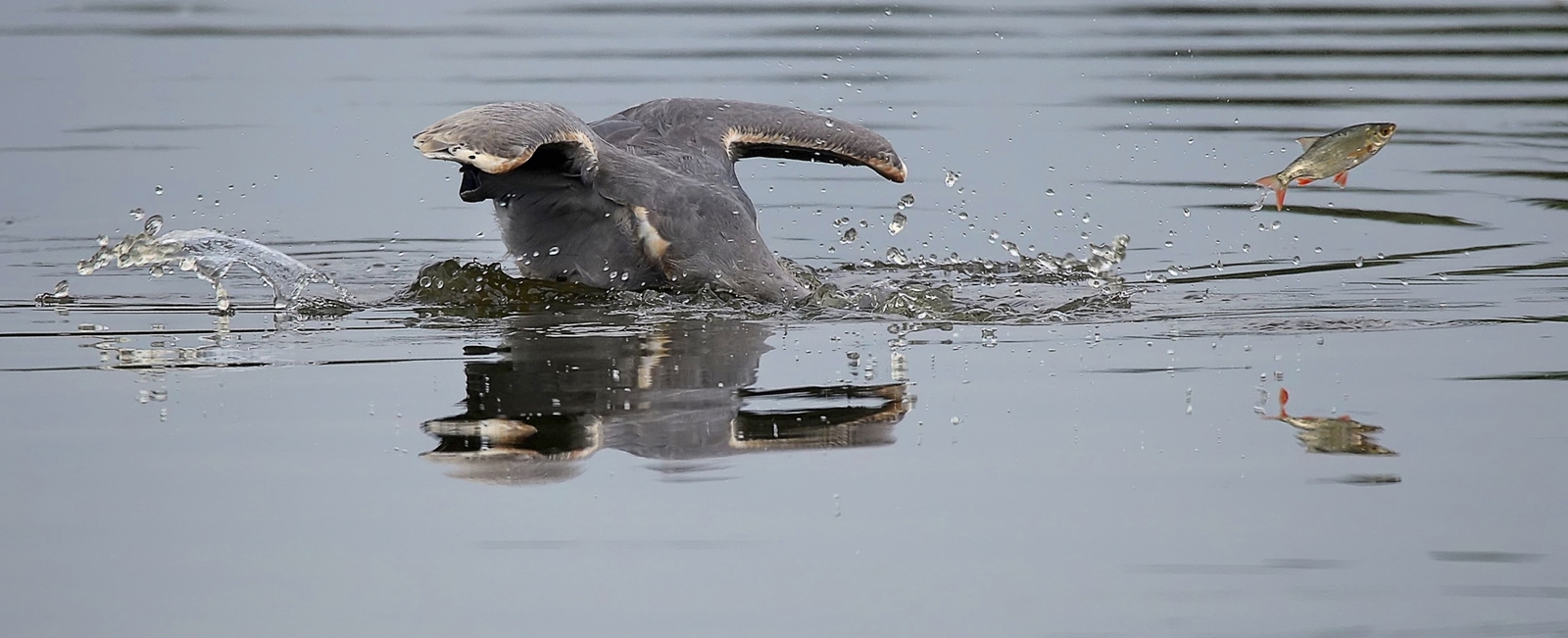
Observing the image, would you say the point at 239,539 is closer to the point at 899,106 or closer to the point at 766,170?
the point at 766,170

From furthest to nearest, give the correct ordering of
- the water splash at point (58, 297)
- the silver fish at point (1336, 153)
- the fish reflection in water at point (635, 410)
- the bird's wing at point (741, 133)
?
the bird's wing at point (741, 133), the water splash at point (58, 297), the silver fish at point (1336, 153), the fish reflection in water at point (635, 410)

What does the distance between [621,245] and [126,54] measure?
34.7 ft

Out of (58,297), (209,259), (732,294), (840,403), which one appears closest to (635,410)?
(840,403)

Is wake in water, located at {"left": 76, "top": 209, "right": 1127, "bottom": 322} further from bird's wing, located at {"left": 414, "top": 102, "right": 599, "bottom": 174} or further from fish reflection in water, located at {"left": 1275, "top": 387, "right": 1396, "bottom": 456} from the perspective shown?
fish reflection in water, located at {"left": 1275, "top": 387, "right": 1396, "bottom": 456}

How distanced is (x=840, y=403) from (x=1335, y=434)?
5.03ft

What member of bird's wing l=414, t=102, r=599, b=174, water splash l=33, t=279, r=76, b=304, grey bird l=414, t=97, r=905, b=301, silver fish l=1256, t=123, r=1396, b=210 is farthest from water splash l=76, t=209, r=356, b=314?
silver fish l=1256, t=123, r=1396, b=210

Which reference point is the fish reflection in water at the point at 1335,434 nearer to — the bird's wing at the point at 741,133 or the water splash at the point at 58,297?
the bird's wing at the point at 741,133

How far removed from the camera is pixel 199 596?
525cm

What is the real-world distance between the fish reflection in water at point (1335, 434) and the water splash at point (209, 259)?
4.23 m

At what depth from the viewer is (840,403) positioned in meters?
7.08

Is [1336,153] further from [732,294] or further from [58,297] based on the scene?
[58,297]

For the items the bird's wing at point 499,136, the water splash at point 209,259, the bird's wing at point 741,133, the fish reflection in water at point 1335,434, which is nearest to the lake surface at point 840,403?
the fish reflection in water at point 1335,434

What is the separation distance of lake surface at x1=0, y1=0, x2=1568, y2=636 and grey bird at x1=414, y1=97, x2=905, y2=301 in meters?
0.22

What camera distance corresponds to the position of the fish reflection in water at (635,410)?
6465mm
